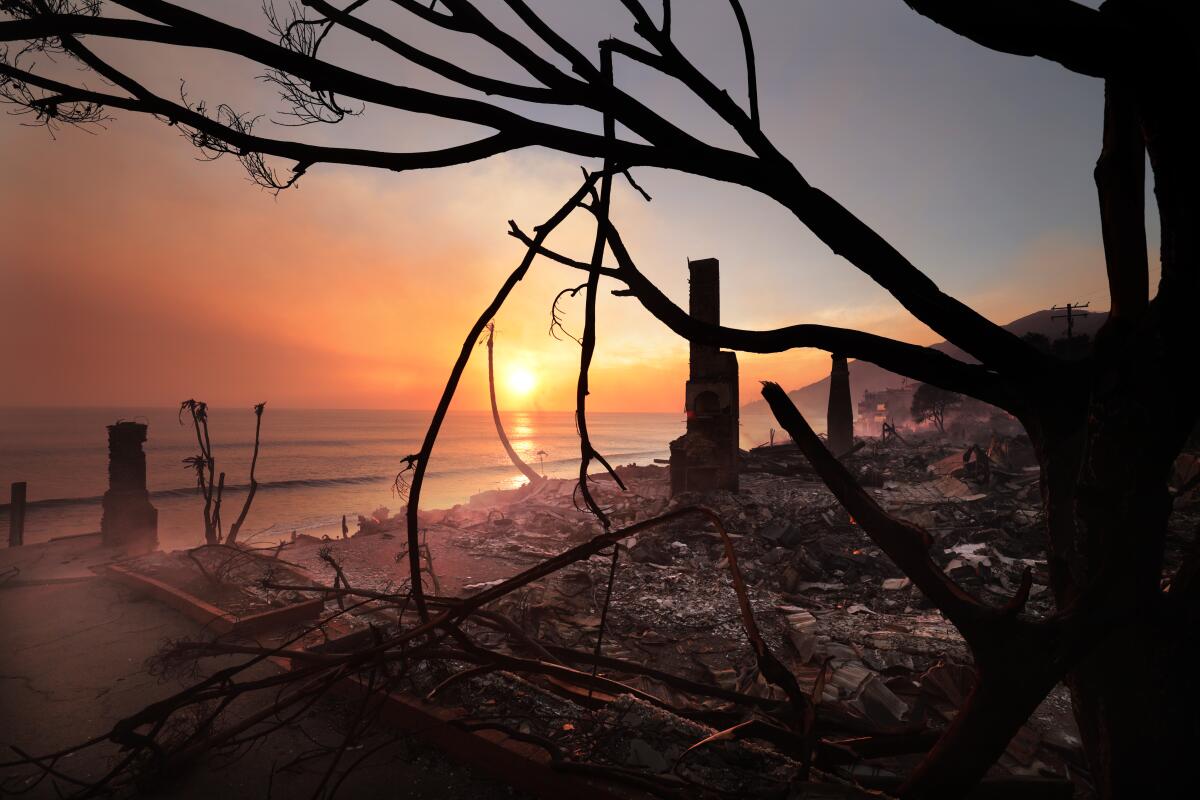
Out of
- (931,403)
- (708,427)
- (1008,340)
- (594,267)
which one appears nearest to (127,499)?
(708,427)

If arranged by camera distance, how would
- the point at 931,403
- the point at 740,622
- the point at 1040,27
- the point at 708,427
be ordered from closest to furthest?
the point at 1040,27, the point at 740,622, the point at 708,427, the point at 931,403

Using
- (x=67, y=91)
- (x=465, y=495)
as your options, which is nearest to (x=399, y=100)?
(x=67, y=91)

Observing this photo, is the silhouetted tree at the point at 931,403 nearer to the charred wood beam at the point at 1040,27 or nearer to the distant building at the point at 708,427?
the distant building at the point at 708,427

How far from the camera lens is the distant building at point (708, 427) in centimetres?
1341

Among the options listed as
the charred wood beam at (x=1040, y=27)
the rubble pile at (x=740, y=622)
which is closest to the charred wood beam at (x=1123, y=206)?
the charred wood beam at (x=1040, y=27)

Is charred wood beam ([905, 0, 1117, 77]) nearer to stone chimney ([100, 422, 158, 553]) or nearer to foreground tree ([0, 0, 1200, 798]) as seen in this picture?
foreground tree ([0, 0, 1200, 798])

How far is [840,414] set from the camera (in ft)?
79.8

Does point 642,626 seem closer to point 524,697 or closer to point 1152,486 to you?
point 524,697

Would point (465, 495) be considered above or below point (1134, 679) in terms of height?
below

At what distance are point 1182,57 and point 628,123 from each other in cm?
112

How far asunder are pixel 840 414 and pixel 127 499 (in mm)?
26606

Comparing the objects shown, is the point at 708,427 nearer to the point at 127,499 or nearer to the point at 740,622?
the point at 740,622

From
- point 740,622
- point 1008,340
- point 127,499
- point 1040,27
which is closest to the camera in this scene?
point 1040,27

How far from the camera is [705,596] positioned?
7.36 m
